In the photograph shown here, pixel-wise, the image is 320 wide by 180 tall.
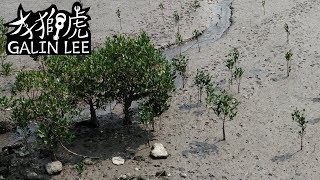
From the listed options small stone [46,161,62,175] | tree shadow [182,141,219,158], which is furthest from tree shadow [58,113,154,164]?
tree shadow [182,141,219,158]

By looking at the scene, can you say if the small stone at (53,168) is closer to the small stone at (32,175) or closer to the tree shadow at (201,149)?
the small stone at (32,175)

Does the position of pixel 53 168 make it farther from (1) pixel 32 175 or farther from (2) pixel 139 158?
(2) pixel 139 158

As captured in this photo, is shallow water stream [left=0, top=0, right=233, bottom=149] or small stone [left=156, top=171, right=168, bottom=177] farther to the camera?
shallow water stream [left=0, top=0, right=233, bottom=149]

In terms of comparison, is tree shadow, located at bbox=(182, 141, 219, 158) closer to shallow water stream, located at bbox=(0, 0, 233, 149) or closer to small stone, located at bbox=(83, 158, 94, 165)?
small stone, located at bbox=(83, 158, 94, 165)

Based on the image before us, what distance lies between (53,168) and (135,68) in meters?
5.55

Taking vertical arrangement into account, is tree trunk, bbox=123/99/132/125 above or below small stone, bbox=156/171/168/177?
above

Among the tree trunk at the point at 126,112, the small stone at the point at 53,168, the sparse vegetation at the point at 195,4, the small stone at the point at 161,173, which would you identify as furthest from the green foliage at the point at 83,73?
the sparse vegetation at the point at 195,4

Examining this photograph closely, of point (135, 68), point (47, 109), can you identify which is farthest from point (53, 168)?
point (135, 68)

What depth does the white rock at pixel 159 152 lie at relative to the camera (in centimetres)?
2180

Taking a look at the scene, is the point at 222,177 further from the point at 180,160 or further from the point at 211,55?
the point at 211,55

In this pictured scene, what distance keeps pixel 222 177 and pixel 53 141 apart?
7.10m

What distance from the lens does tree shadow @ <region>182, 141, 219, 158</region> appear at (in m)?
22.3

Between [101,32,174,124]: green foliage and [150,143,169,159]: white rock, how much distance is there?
8.29 feet

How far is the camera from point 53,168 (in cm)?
2083
